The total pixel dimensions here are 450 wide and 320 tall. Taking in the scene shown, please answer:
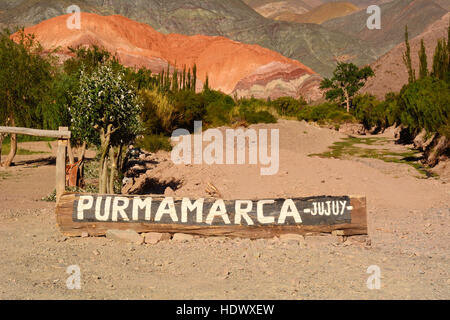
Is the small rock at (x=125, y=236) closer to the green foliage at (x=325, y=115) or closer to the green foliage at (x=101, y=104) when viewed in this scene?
the green foliage at (x=101, y=104)

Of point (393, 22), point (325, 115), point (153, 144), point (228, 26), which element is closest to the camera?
point (153, 144)

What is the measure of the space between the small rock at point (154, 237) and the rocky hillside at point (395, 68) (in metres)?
60.7

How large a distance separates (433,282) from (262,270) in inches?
85.1

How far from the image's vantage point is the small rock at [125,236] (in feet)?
22.1

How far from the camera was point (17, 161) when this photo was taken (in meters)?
19.3

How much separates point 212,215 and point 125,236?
1506mm

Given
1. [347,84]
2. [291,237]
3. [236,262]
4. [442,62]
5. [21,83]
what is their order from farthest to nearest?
[347,84] < [442,62] < [21,83] < [291,237] < [236,262]

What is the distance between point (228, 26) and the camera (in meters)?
132

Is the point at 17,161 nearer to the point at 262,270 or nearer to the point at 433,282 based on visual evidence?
the point at 262,270

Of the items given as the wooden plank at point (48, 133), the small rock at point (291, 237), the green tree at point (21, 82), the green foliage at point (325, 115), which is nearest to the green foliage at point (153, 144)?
the green tree at point (21, 82)

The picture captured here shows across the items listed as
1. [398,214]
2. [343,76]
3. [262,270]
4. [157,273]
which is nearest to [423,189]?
[398,214]

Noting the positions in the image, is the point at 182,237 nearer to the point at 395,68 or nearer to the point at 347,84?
the point at 347,84

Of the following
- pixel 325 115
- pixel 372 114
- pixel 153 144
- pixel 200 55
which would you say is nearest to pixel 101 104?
pixel 153 144

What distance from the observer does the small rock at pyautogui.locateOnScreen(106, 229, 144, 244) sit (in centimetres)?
675
